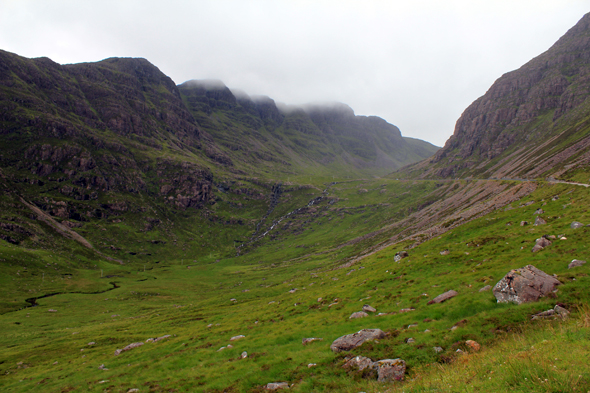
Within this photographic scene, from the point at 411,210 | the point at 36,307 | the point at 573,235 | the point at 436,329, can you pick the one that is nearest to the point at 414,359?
the point at 436,329

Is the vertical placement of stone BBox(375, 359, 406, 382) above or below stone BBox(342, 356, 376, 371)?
above

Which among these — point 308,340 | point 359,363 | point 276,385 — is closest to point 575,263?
point 359,363

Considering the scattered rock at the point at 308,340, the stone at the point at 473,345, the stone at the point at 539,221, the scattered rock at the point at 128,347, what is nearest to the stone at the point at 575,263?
the stone at the point at 473,345

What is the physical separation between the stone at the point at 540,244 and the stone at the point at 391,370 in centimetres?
2678

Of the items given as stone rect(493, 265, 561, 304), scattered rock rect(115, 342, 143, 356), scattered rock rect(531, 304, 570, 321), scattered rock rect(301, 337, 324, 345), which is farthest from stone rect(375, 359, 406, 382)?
scattered rock rect(115, 342, 143, 356)

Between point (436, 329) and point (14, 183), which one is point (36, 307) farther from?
point (14, 183)

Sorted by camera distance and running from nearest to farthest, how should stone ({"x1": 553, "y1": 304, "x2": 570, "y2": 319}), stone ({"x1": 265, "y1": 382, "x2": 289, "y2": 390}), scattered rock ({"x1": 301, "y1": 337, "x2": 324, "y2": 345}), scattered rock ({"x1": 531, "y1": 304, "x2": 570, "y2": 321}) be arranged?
stone ({"x1": 553, "y1": 304, "x2": 570, "y2": 319}), scattered rock ({"x1": 531, "y1": 304, "x2": 570, "y2": 321}), stone ({"x1": 265, "y1": 382, "x2": 289, "y2": 390}), scattered rock ({"x1": 301, "y1": 337, "x2": 324, "y2": 345})

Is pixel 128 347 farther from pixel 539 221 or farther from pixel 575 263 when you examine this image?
pixel 539 221

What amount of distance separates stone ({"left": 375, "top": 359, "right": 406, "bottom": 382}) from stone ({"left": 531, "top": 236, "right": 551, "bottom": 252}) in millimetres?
26777

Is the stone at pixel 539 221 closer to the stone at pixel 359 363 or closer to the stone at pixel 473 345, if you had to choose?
the stone at pixel 473 345

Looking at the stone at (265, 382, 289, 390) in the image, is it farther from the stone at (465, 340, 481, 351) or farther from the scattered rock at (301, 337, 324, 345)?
the stone at (465, 340, 481, 351)

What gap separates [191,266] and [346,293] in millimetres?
171098

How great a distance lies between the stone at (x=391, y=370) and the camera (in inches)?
579

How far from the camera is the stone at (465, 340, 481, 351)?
1509 centimetres
